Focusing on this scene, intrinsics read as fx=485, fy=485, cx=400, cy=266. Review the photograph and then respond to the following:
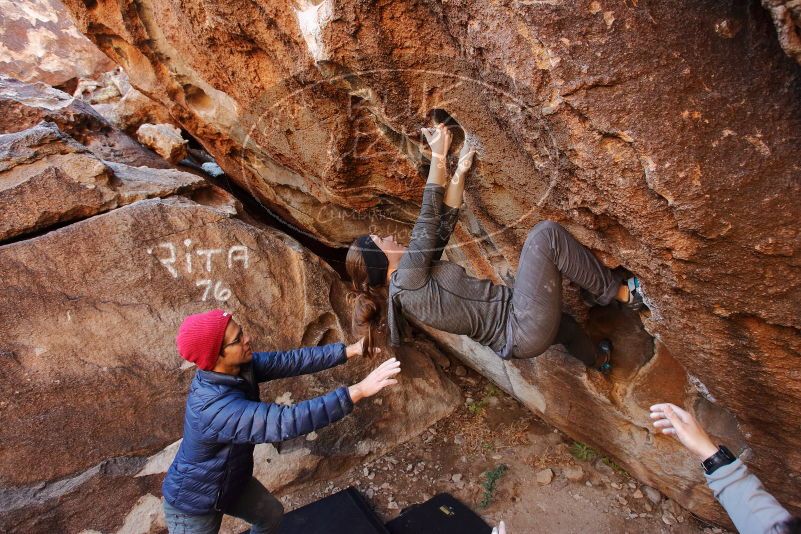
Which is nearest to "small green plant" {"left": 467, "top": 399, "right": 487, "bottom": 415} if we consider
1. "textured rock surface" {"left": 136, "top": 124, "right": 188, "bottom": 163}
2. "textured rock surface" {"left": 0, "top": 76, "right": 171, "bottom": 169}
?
"textured rock surface" {"left": 0, "top": 76, "right": 171, "bottom": 169}

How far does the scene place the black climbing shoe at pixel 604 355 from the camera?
3016 millimetres

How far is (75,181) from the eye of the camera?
3.11m

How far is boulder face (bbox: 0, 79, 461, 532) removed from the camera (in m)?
2.76

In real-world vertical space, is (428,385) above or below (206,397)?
below

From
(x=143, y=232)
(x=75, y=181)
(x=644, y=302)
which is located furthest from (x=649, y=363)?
(x=75, y=181)

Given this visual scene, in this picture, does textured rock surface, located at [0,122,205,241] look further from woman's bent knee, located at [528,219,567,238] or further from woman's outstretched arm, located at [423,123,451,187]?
woman's bent knee, located at [528,219,567,238]

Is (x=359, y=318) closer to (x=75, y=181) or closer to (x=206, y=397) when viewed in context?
(x=206, y=397)

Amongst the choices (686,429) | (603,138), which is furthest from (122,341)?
(686,429)

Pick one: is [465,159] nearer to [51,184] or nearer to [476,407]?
[476,407]

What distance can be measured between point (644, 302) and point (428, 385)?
6.77 ft

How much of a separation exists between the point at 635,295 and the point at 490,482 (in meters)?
1.77

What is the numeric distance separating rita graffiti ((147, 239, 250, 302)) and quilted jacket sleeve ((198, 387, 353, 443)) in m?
1.39

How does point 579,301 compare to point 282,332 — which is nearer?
point 579,301

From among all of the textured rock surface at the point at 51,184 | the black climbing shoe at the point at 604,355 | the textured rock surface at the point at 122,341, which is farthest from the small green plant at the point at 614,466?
the textured rock surface at the point at 51,184
